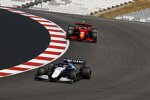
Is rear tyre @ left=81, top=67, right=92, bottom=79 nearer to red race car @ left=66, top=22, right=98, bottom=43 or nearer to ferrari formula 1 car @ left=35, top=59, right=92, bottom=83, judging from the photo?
ferrari formula 1 car @ left=35, top=59, right=92, bottom=83

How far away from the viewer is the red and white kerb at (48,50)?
21716 mm

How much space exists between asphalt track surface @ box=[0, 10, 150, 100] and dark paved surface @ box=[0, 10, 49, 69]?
5.20 ft

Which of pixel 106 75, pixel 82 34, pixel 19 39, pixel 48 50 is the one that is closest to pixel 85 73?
pixel 106 75

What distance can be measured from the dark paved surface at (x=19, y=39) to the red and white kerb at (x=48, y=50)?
12.5 inches

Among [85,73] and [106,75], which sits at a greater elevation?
[85,73]

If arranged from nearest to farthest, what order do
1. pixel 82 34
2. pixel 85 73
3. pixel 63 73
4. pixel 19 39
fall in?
pixel 63 73, pixel 85 73, pixel 19 39, pixel 82 34

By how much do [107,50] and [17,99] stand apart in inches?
402

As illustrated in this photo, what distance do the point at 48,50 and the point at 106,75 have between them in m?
5.23

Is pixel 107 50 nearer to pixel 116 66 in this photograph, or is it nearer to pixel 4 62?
pixel 116 66

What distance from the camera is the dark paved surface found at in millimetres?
23655

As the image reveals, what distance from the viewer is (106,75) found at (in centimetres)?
2152

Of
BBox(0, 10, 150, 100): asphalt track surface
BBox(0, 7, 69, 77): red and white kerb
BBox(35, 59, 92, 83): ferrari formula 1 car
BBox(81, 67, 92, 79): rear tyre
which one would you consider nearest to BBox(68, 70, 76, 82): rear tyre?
BBox(35, 59, 92, 83): ferrari formula 1 car

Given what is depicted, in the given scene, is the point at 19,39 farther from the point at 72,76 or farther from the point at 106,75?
the point at 72,76

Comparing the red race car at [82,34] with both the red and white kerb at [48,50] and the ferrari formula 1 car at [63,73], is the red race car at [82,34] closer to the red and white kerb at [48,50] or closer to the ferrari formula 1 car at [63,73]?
the red and white kerb at [48,50]
